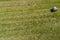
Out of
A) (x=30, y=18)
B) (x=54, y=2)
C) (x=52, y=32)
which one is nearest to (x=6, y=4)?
(x=30, y=18)

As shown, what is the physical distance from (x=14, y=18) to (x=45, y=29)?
112 inches

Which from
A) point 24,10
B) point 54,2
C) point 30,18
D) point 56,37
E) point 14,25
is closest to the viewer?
point 56,37

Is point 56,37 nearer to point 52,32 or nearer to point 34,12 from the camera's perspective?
point 52,32

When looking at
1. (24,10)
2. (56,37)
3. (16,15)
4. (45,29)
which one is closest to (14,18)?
(16,15)

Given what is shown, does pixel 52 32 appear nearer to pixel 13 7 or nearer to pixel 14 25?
pixel 14 25

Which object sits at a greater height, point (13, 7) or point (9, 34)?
point (13, 7)

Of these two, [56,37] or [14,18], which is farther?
[14,18]

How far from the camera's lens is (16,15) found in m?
15.8

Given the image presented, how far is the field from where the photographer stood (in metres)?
13.4

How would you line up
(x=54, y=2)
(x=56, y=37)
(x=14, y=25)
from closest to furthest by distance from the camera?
(x=56, y=37) → (x=14, y=25) → (x=54, y=2)

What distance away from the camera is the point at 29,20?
15.1 m

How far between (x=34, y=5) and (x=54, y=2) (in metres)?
2.20

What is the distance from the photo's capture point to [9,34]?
13.4 meters

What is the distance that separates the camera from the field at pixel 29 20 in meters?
13.4
